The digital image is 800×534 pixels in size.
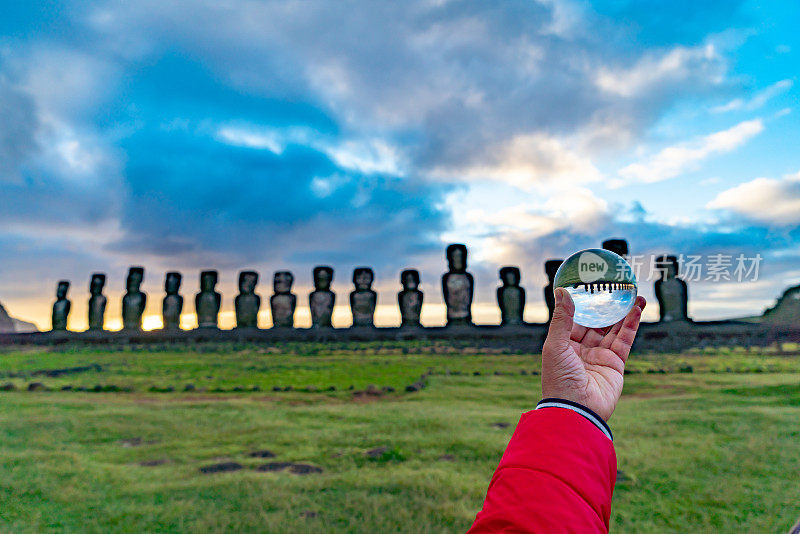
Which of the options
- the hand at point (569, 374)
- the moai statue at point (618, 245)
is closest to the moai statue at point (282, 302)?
the moai statue at point (618, 245)

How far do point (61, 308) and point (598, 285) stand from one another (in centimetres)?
2545

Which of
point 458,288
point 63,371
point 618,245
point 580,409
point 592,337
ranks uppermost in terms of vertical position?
point 618,245

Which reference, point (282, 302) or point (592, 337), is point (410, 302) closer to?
point (282, 302)

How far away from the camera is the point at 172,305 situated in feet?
68.8

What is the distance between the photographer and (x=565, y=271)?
1953mm

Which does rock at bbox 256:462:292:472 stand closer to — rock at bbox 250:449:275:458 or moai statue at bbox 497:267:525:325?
rock at bbox 250:449:275:458

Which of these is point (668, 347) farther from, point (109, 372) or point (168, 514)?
point (168, 514)

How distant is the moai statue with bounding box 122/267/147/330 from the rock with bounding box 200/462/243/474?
780 inches

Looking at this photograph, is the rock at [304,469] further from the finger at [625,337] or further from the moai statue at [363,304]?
the moai statue at [363,304]

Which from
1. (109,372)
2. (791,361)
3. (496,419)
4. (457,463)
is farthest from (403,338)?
(457,463)

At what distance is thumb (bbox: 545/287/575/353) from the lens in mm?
1476

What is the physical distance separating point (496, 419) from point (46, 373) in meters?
9.35

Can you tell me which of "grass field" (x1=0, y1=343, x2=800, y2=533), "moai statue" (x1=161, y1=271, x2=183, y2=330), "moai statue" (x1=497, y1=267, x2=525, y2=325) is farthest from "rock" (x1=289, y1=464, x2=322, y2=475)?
"moai statue" (x1=161, y1=271, x2=183, y2=330)

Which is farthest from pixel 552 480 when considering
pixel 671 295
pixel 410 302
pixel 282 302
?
pixel 282 302
